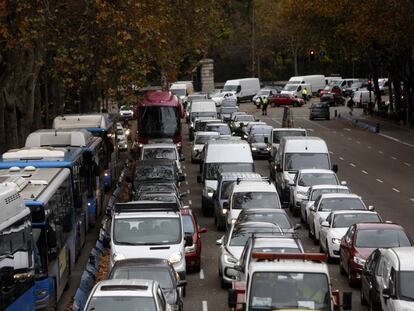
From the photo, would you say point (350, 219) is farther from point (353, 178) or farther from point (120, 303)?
point (353, 178)

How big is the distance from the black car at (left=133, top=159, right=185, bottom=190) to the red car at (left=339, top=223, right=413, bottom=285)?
42.7 ft

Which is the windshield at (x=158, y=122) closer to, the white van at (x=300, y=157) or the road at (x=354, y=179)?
the road at (x=354, y=179)

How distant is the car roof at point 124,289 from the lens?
1684 centimetres

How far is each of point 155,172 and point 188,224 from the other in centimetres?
1086

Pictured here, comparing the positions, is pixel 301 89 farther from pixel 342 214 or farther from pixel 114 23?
pixel 342 214

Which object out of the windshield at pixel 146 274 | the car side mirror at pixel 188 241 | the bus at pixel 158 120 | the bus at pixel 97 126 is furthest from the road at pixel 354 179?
the bus at pixel 97 126

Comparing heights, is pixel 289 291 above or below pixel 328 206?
above

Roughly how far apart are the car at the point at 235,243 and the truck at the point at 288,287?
623 centimetres

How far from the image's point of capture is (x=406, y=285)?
1850 centimetres

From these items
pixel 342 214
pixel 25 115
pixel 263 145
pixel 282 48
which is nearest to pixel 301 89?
pixel 282 48

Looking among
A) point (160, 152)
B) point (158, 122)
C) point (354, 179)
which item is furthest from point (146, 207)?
point (158, 122)

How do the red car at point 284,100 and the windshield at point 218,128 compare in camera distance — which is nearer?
the windshield at point 218,128

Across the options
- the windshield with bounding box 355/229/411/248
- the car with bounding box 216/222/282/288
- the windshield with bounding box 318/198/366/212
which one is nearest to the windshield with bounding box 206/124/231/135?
the windshield with bounding box 318/198/366/212

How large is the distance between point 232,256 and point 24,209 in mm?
6764
